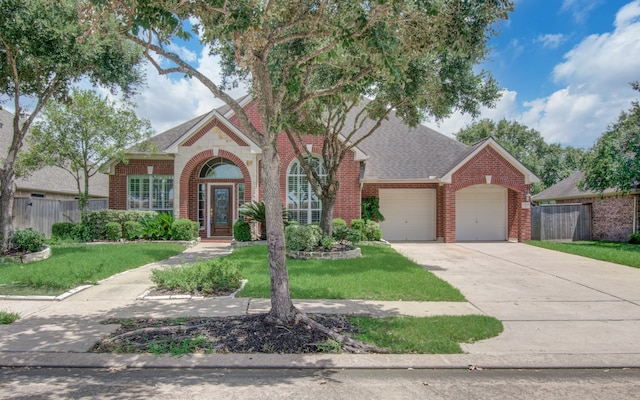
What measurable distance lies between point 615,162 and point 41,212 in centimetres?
2583

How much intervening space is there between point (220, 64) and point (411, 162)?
11.1 meters

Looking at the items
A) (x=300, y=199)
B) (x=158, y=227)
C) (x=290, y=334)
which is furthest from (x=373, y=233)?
(x=290, y=334)

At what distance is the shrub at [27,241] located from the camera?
11.6 meters

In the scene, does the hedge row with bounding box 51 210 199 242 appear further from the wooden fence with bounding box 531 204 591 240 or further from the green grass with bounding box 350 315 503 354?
the wooden fence with bounding box 531 204 591 240

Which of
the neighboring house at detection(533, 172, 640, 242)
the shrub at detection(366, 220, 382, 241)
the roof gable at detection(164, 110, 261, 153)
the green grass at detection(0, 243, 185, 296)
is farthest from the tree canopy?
the green grass at detection(0, 243, 185, 296)

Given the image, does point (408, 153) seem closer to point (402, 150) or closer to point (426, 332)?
point (402, 150)

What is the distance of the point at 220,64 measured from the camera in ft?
39.7

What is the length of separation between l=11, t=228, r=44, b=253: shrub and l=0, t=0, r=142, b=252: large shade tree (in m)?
0.23

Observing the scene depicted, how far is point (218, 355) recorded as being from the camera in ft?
16.3

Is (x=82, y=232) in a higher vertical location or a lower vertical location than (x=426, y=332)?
higher

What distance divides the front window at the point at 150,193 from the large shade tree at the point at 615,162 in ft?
63.0

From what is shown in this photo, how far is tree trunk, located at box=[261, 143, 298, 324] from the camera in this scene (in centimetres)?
574

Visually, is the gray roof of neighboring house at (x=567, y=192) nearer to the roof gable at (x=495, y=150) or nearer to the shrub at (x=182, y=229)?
the roof gable at (x=495, y=150)

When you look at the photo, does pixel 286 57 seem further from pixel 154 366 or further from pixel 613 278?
pixel 613 278
